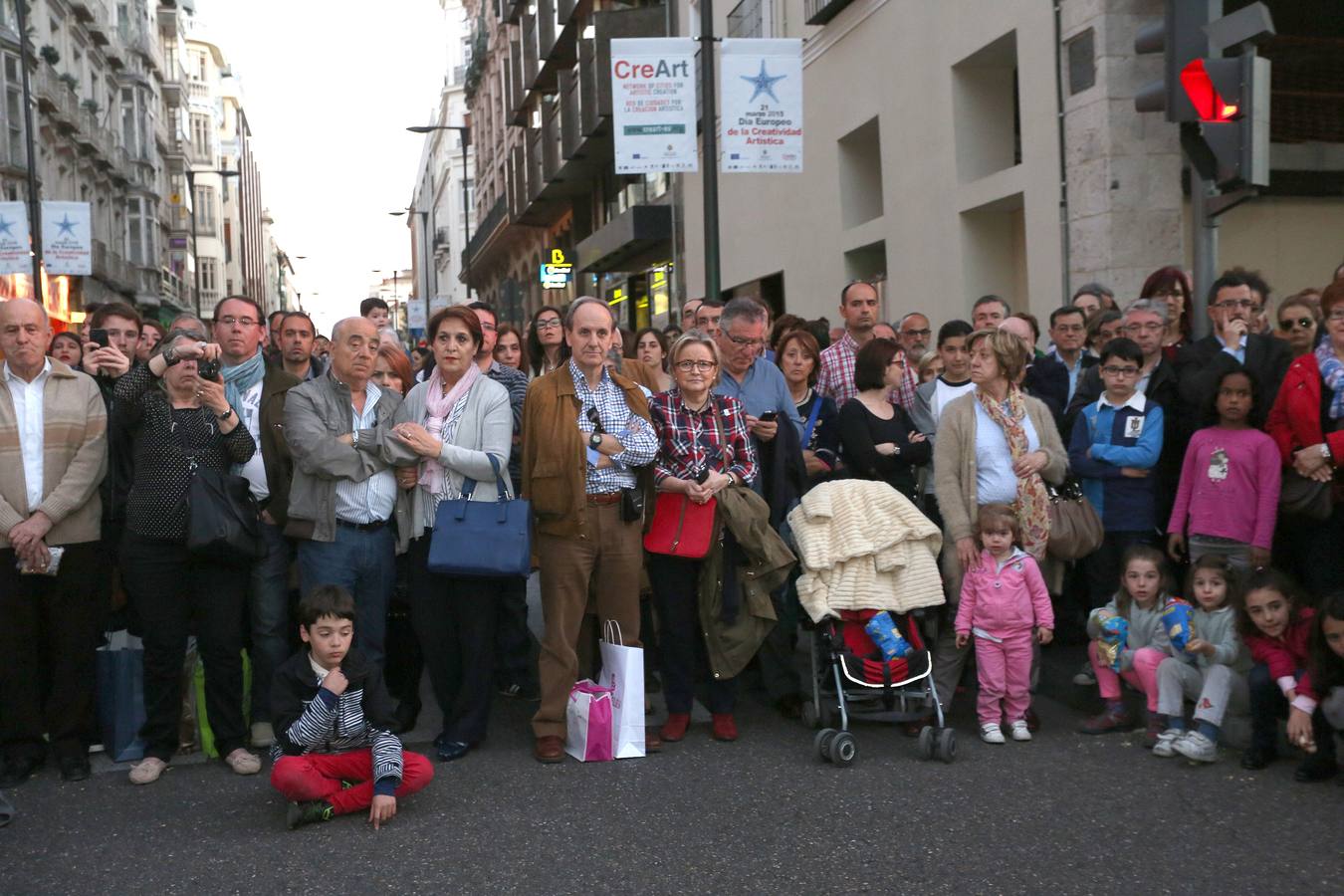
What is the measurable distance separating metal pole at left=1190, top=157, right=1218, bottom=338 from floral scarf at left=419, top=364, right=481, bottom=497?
390cm

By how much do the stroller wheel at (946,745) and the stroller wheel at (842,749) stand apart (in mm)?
400

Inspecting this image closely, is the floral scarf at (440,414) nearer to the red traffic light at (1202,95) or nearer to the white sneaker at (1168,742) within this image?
the white sneaker at (1168,742)

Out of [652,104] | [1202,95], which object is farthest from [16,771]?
[652,104]

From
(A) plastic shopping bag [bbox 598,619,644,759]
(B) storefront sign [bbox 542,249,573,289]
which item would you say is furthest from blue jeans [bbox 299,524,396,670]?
(B) storefront sign [bbox 542,249,573,289]

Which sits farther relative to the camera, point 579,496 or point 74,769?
point 579,496

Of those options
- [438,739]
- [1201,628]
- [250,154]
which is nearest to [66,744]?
[438,739]

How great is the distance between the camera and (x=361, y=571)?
6.61m

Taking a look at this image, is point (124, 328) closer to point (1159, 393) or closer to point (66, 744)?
point (66, 744)

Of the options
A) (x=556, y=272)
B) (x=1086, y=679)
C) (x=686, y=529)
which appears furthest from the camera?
(x=556, y=272)

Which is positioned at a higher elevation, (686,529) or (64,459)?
(64,459)

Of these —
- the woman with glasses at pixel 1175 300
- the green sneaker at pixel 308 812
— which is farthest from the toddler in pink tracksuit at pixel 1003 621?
the green sneaker at pixel 308 812

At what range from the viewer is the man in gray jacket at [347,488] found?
648 centimetres

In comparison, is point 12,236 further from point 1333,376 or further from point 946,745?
point 1333,376

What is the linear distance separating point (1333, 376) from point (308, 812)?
517 cm
